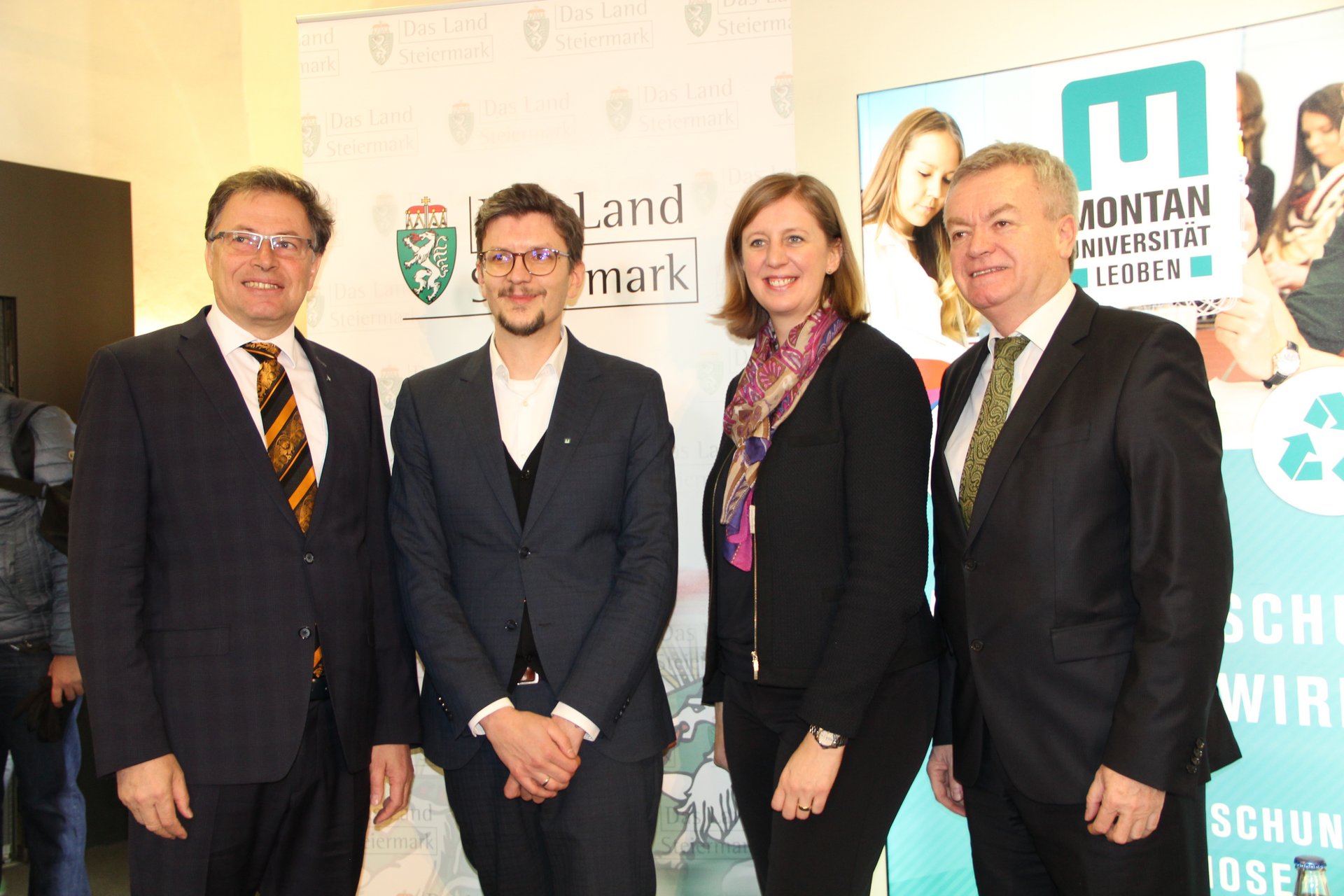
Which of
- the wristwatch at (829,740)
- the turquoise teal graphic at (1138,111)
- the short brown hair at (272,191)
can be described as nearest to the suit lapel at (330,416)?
the short brown hair at (272,191)

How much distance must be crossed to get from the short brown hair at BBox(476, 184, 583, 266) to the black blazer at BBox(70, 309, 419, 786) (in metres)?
0.73

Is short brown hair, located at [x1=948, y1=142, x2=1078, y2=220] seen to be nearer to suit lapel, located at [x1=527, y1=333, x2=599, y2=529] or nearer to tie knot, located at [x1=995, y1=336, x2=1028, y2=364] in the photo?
tie knot, located at [x1=995, y1=336, x2=1028, y2=364]

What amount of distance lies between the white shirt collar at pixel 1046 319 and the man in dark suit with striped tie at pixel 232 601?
63.4 inches

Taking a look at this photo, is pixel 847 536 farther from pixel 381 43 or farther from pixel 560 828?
pixel 381 43

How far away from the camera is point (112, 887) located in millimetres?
4168

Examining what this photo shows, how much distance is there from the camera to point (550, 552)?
86.0 inches

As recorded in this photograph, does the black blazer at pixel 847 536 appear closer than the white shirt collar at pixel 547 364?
Yes

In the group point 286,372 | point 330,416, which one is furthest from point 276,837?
point 286,372

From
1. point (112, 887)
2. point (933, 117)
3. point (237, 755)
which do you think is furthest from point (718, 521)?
point (112, 887)

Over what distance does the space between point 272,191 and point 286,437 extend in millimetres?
645

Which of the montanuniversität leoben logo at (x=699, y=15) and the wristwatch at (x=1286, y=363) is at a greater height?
the montanuniversität leoben logo at (x=699, y=15)

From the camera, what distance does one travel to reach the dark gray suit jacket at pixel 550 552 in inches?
84.9

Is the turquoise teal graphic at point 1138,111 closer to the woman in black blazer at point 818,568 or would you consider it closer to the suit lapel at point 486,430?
the woman in black blazer at point 818,568

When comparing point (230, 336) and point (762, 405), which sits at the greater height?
point (230, 336)
